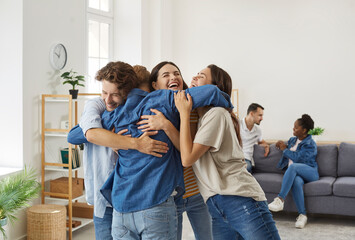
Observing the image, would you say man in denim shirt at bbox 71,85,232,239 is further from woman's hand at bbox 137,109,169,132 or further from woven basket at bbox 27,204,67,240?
woven basket at bbox 27,204,67,240

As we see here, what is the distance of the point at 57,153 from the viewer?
15.0ft

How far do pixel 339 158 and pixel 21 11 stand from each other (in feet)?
12.6

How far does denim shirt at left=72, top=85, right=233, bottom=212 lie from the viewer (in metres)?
1.62

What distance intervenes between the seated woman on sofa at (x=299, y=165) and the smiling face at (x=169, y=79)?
306 centimetres

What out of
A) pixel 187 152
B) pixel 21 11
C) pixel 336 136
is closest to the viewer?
pixel 187 152

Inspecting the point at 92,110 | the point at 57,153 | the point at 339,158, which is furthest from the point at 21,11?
the point at 339,158

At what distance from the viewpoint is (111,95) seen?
180 cm

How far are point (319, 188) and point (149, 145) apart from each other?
11.8 ft

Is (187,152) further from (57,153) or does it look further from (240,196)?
(57,153)

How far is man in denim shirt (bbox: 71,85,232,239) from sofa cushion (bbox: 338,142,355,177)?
3732 millimetres

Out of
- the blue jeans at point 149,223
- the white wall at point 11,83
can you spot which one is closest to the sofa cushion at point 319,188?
the white wall at point 11,83

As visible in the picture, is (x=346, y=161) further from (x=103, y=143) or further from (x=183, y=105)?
(x=103, y=143)

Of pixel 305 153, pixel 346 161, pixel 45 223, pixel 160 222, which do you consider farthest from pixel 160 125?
pixel 346 161

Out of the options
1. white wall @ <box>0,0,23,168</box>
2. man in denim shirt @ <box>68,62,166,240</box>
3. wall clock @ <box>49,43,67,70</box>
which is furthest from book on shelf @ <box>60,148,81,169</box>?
man in denim shirt @ <box>68,62,166,240</box>
